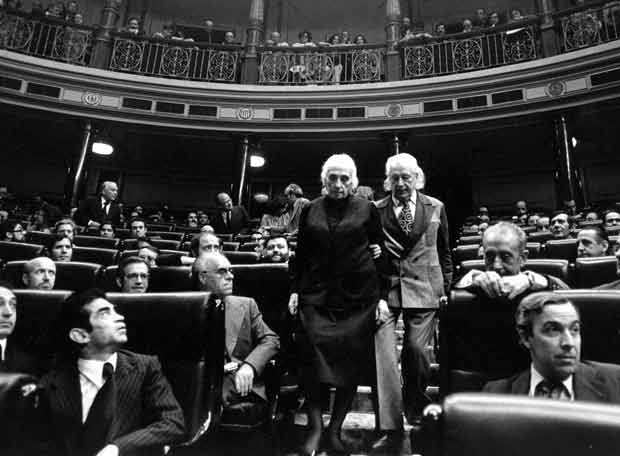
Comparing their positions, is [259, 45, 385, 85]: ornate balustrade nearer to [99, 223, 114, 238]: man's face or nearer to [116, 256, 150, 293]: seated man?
[99, 223, 114, 238]: man's face

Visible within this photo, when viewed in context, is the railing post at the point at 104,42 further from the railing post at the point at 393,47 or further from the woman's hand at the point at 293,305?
the woman's hand at the point at 293,305

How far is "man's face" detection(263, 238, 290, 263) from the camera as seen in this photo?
304 cm

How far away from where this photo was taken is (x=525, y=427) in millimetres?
632

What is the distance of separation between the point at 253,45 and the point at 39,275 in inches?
237

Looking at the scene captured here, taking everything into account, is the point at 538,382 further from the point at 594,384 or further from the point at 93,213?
the point at 93,213

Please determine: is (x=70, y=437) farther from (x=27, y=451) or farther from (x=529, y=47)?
(x=529, y=47)

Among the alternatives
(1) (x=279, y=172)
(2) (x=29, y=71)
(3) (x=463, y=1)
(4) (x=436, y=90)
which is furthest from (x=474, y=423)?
(3) (x=463, y=1)

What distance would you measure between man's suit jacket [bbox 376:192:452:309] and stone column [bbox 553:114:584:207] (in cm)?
442

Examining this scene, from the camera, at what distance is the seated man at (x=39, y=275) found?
2291mm

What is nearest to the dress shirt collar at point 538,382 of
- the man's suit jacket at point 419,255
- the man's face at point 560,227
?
the man's suit jacket at point 419,255

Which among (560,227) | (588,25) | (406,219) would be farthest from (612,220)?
(588,25)

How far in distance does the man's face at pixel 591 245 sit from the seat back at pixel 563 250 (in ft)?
1.24

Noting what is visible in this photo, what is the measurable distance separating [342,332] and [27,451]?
3.30ft

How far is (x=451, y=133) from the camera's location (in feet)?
22.0
